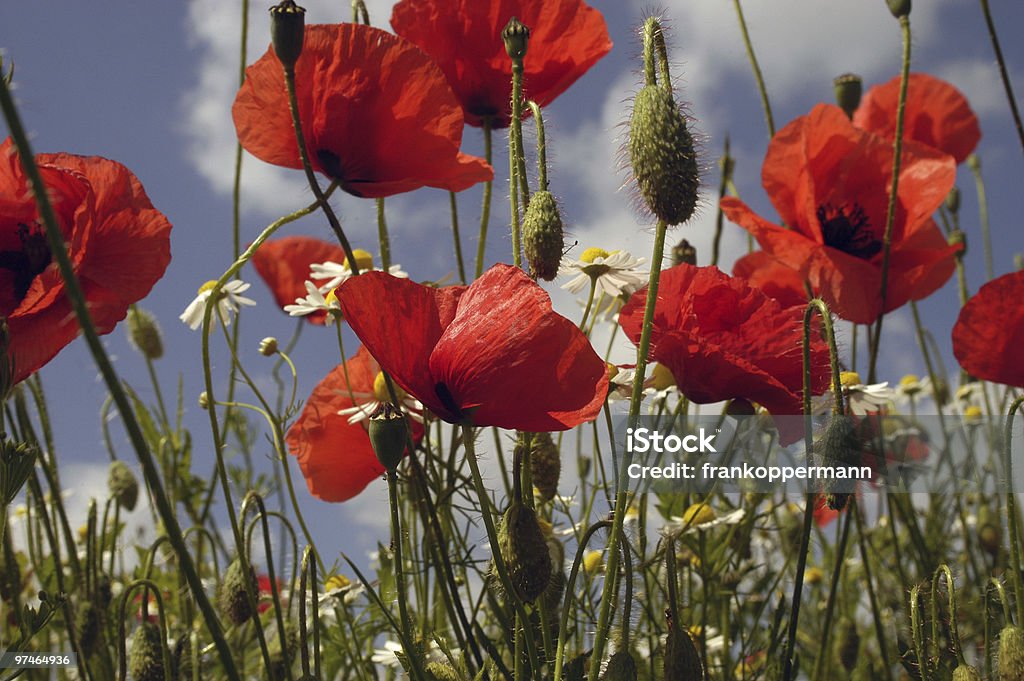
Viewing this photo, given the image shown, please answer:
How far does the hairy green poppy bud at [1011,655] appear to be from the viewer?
4.08ft

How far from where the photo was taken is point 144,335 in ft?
8.94

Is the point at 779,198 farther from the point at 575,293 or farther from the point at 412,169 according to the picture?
the point at 412,169

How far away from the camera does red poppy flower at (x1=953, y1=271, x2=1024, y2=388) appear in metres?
1.77

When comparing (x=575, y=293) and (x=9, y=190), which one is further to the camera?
(x=575, y=293)

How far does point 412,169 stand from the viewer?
138 centimetres

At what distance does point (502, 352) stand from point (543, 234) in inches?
6.3

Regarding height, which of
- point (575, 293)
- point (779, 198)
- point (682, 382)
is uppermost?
point (779, 198)

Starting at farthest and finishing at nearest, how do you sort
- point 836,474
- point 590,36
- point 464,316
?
1. point 590,36
2. point 836,474
3. point 464,316

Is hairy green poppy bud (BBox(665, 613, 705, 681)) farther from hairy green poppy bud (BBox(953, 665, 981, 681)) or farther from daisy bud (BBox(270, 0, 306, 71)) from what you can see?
daisy bud (BBox(270, 0, 306, 71))

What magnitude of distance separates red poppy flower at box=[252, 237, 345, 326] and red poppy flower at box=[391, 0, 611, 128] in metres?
1.57

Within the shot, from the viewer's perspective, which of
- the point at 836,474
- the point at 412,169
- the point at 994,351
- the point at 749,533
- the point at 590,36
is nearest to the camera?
the point at 836,474

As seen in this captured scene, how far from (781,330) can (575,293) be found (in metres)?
0.65

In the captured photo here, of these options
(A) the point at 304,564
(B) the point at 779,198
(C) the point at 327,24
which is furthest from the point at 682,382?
(B) the point at 779,198

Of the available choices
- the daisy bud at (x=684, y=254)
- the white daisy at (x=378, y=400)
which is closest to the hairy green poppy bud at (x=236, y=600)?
the white daisy at (x=378, y=400)
